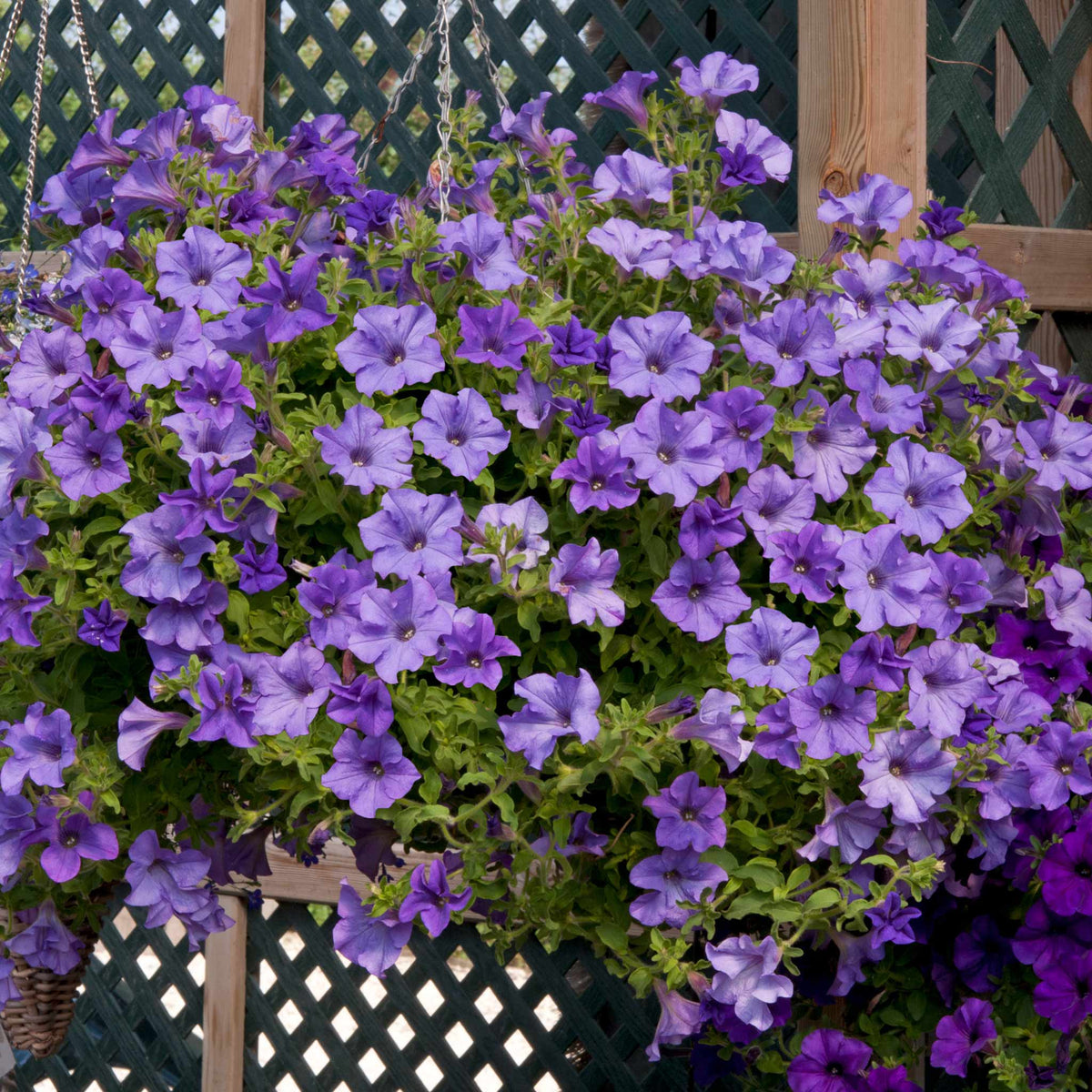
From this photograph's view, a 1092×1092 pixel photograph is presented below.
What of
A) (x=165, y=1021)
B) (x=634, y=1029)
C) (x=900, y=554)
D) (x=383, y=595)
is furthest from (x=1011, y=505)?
(x=165, y=1021)

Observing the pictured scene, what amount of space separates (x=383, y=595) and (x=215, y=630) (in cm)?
16

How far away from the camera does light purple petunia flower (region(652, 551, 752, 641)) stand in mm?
998

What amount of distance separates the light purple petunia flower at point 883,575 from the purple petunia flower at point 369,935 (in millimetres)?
420

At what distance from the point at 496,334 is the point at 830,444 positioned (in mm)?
289

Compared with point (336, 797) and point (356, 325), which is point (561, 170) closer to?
point (356, 325)

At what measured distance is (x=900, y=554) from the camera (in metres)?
1.04

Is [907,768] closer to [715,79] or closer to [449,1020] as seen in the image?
[715,79]

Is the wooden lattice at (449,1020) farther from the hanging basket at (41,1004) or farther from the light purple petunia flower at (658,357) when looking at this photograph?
the light purple petunia flower at (658,357)

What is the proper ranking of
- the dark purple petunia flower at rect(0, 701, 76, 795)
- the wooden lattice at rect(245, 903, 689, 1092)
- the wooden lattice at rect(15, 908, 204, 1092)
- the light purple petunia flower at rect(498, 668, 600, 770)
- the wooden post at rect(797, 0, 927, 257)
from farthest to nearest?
1. the wooden lattice at rect(15, 908, 204, 1092)
2. the wooden lattice at rect(245, 903, 689, 1092)
3. the wooden post at rect(797, 0, 927, 257)
4. the dark purple petunia flower at rect(0, 701, 76, 795)
5. the light purple petunia flower at rect(498, 668, 600, 770)

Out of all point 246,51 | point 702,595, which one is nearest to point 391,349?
point 702,595

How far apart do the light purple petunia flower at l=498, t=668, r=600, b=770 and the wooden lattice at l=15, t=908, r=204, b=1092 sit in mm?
2142

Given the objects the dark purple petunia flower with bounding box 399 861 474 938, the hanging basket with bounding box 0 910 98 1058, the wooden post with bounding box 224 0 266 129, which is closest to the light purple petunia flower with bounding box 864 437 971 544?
the dark purple petunia flower with bounding box 399 861 474 938

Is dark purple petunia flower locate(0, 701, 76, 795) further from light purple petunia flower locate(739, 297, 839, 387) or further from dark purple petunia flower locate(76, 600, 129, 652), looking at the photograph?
light purple petunia flower locate(739, 297, 839, 387)

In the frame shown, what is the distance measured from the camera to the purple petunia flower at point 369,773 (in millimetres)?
931
